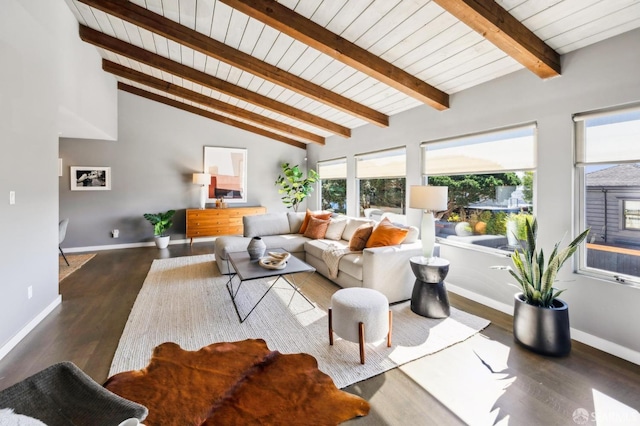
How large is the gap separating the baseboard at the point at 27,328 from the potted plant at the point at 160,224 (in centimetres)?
281

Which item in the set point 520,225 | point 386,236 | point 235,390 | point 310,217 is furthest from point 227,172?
point 520,225

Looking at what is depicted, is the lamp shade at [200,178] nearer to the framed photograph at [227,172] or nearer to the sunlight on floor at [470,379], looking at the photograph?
the framed photograph at [227,172]

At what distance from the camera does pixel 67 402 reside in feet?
3.75

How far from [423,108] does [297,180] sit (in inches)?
153

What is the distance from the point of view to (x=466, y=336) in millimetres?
2510

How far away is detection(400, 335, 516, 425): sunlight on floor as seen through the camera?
5.55 feet

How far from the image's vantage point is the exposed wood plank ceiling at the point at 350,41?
7.06 feet

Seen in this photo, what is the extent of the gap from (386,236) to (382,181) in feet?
6.00

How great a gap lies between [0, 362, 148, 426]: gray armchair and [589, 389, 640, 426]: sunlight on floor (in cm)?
232

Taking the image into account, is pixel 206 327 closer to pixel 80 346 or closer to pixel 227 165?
pixel 80 346

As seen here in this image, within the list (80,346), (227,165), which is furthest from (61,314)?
(227,165)

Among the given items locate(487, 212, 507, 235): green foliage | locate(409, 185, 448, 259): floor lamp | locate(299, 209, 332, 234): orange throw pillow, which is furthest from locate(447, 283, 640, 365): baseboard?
locate(299, 209, 332, 234): orange throw pillow

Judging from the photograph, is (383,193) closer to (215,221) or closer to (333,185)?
(333,185)

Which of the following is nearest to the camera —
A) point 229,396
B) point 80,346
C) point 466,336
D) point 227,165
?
point 229,396
